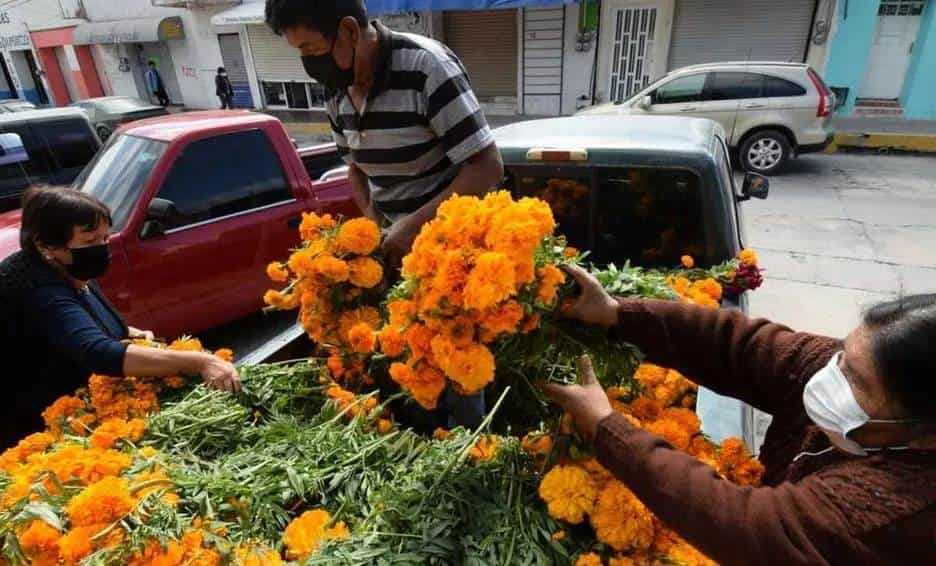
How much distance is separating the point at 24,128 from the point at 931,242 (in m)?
10.2

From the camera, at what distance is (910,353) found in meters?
0.89

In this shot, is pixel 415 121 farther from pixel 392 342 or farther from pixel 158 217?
pixel 158 217

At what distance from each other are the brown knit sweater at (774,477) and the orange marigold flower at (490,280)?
39 centimetres

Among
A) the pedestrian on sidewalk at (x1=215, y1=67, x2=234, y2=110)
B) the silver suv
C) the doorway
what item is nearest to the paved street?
Answer: the silver suv

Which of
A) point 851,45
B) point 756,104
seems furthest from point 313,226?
point 851,45

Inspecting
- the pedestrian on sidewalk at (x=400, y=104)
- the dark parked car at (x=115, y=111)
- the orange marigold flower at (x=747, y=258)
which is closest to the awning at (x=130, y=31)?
the dark parked car at (x=115, y=111)

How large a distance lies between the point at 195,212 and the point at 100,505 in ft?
11.1

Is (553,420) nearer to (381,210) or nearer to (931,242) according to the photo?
(381,210)

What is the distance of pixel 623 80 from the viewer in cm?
1310

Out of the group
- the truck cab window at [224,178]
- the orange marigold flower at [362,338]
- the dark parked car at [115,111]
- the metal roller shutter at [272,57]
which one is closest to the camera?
the orange marigold flower at [362,338]

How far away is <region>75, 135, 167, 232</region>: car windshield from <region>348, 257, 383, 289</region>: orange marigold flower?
2.82m

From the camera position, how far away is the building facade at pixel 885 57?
34.7 ft

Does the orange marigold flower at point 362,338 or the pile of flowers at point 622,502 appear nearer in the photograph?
the pile of flowers at point 622,502

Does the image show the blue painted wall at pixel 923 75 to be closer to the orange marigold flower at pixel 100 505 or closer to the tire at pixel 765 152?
the tire at pixel 765 152
